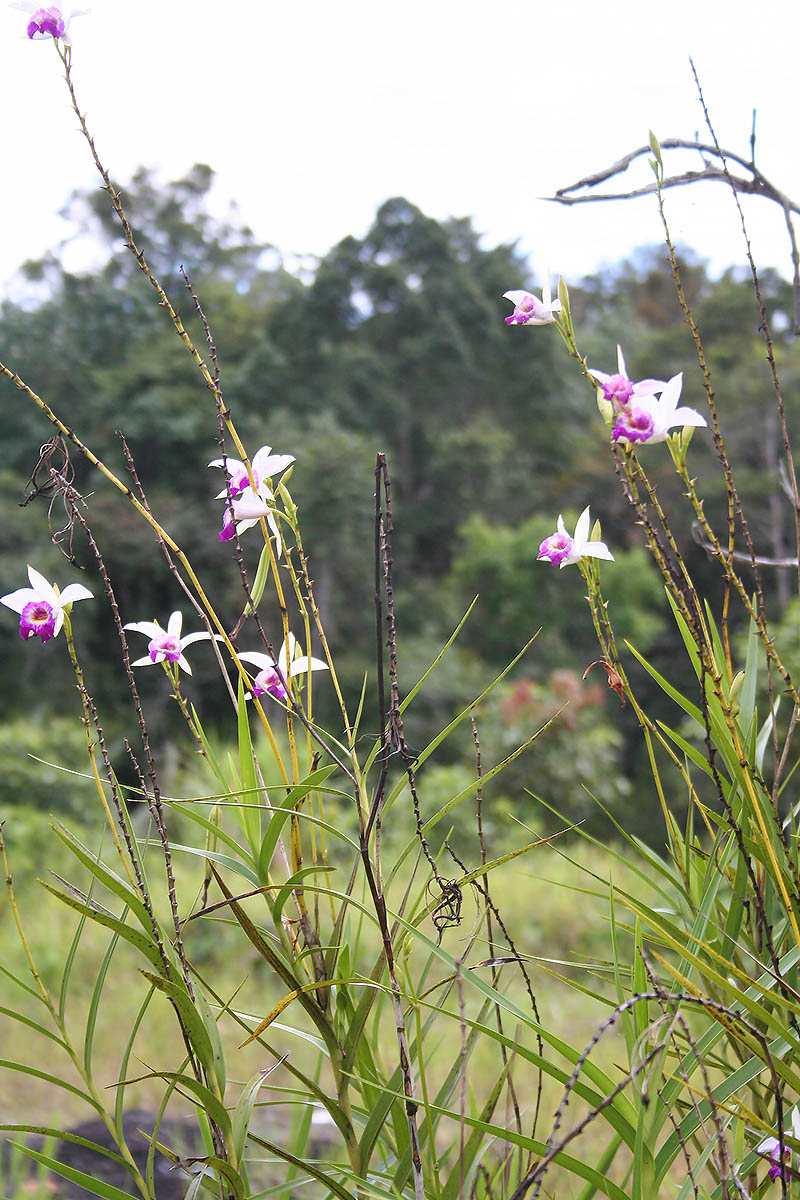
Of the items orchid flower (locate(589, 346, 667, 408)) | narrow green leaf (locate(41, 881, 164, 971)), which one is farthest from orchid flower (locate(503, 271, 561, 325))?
narrow green leaf (locate(41, 881, 164, 971))

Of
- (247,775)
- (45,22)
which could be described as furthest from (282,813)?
(45,22)

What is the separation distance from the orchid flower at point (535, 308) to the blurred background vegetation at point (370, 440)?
7.36 meters

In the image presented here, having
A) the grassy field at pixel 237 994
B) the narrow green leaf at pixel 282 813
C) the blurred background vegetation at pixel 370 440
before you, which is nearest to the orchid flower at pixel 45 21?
the narrow green leaf at pixel 282 813

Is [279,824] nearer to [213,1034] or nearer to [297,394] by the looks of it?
[213,1034]

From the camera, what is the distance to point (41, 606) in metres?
0.70

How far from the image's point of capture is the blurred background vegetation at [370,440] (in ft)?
31.2

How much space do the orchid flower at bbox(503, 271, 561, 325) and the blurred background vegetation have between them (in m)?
7.36

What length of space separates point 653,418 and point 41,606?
47 centimetres

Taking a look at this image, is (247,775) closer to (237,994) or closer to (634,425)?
(634,425)

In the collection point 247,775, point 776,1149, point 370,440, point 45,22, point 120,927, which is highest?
point 370,440

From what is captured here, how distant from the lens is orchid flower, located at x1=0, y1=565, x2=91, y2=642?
69 centimetres

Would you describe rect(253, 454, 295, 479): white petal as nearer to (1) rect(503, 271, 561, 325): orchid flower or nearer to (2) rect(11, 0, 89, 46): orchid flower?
(1) rect(503, 271, 561, 325): orchid flower

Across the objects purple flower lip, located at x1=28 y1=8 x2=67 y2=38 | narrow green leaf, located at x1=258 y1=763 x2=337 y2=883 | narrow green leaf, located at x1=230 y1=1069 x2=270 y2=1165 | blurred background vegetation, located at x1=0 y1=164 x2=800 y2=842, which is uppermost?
blurred background vegetation, located at x1=0 y1=164 x2=800 y2=842

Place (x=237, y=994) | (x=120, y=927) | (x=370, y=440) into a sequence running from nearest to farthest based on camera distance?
(x=120, y=927) < (x=237, y=994) < (x=370, y=440)
